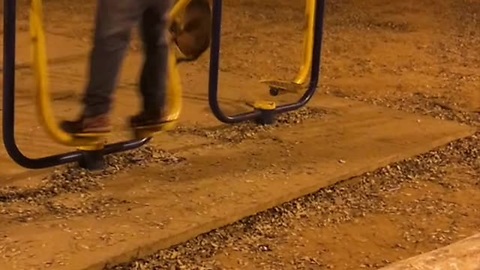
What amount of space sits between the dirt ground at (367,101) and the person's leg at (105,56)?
1.18ft

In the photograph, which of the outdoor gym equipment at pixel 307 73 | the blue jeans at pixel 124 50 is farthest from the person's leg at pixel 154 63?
the outdoor gym equipment at pixel 307 73

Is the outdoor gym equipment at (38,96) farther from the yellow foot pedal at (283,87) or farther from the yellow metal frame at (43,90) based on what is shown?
the yellow foot pedal at (283,87)

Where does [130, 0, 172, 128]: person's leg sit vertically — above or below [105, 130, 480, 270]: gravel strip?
above

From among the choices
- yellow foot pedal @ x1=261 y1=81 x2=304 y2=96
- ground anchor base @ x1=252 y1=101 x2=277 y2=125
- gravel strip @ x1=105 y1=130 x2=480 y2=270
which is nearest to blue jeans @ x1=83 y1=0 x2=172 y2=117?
gravel strip @ x1=105 y1=130 x2=480 y2=270

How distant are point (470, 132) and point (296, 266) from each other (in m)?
1.30

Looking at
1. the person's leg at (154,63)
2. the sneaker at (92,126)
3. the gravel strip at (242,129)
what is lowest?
the gravel strip at (242,129)

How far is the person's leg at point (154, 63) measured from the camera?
2121 millimetres

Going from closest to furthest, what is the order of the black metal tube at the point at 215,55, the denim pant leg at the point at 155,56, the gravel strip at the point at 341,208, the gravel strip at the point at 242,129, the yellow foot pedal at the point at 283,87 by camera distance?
the denim pant leg at the point at 155,56 < the gravel strip at the point at 341,208 < the black metal tube at the point at 215,55 < the gravel strip at the point at 242,129 < the yellow foot pedal at the point at 283,87

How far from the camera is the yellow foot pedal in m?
3.23

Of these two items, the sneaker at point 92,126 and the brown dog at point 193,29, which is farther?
the brown dog at point 193,29

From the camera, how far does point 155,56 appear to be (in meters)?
2.18

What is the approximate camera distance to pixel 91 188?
251 centimetres

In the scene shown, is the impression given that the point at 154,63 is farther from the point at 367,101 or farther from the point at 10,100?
the point at 367,101

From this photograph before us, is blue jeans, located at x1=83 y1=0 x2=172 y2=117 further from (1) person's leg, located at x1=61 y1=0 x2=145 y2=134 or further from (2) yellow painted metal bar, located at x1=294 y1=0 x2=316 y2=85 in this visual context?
(2) yellow painted metal bar, located at x1=294 y1=0 x2=316 y2=85
